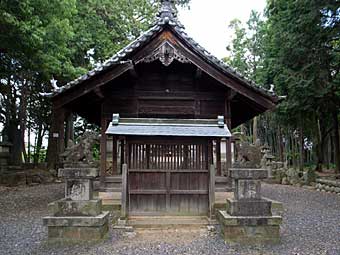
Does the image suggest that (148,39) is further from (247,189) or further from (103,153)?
(247,189)

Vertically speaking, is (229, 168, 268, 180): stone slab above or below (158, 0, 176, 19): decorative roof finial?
below

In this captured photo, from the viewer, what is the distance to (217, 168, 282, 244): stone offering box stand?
619cm

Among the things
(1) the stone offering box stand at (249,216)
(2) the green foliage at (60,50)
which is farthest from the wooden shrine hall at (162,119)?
(2) the green foliage at (60,50)

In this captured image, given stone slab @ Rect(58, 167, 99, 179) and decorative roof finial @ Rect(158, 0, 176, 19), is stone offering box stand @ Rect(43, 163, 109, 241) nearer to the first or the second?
stone slab @ Rect(58, 167, 99, 179)

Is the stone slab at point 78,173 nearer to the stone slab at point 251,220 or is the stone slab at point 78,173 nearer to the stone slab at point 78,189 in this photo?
the stone slab at point 78,189

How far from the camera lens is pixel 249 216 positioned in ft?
20.5

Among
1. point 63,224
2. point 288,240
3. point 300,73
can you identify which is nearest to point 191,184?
point 288,240

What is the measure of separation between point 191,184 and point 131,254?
270cm

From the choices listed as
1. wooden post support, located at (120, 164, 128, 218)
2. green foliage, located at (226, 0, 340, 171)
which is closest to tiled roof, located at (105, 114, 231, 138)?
wooden post support, located at (120, 164, 128, 218)

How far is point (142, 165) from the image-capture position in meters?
7.89

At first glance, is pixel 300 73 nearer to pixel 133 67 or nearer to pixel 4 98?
pixel 133 67

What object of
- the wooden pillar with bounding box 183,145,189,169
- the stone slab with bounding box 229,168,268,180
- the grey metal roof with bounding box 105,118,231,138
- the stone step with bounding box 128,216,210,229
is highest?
the grey metal roof with bounding box 105,118,231,138

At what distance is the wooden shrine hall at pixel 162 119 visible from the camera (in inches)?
304

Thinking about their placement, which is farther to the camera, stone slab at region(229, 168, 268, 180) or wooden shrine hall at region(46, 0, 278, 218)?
wooden shrine hall at region(46, 0, 278, 218)
